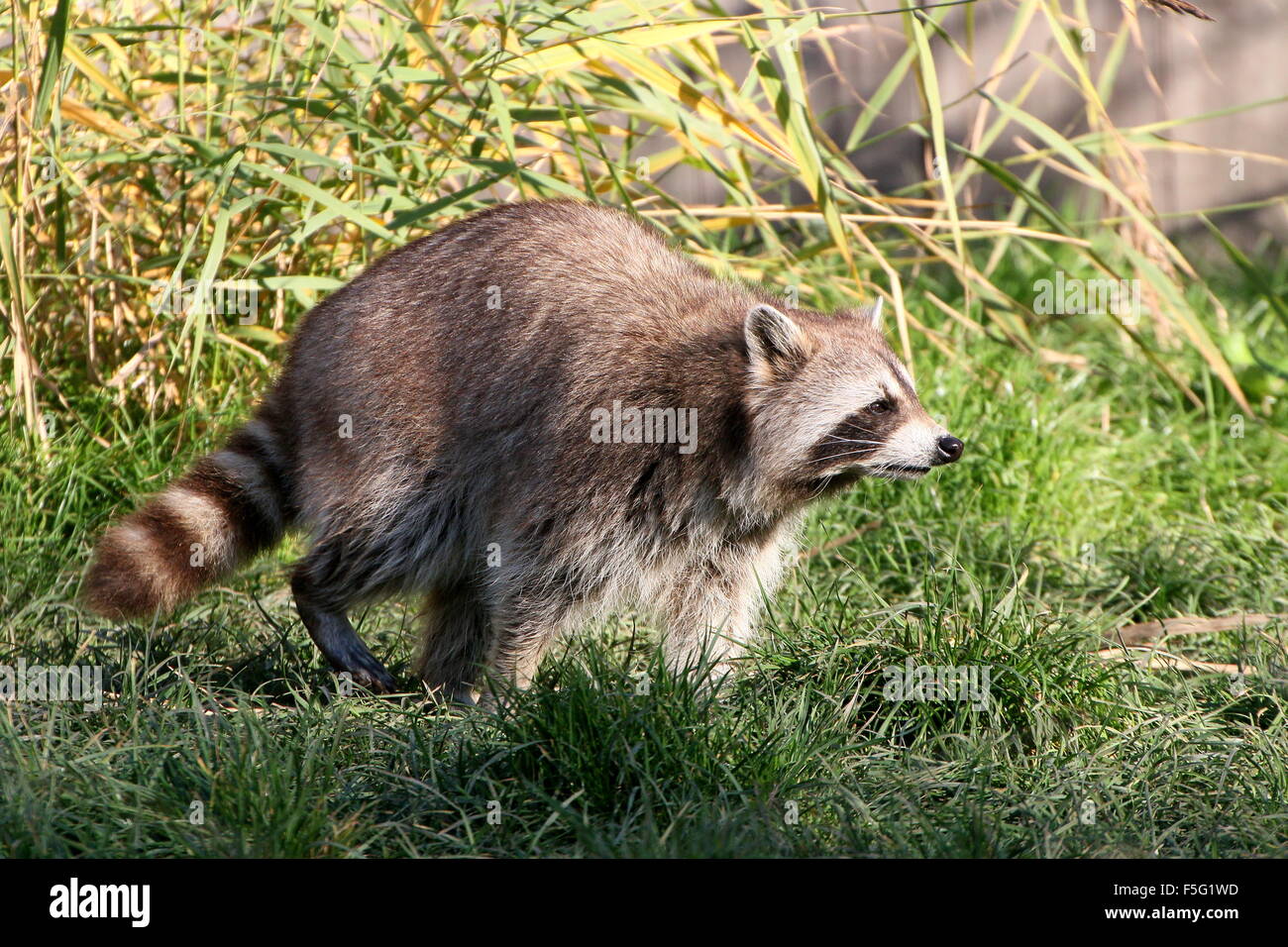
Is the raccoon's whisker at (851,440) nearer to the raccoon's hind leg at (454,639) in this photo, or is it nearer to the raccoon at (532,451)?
the raccoon at (532,451)

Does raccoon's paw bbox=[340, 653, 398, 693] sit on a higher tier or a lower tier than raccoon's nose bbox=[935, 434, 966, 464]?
lower

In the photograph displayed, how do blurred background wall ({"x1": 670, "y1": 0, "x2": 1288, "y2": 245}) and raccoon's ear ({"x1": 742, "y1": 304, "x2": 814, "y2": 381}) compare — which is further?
blurred background wall ({"x1": 670, "y1": 0, "x2": 1288, "y2": 245})

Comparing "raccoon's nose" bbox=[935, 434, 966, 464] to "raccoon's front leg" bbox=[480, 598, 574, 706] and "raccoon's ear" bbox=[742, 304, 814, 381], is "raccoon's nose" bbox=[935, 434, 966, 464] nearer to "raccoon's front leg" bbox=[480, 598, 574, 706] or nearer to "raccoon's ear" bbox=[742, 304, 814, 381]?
"raccoon's ear" bbox=[742, 304, 814, 381]

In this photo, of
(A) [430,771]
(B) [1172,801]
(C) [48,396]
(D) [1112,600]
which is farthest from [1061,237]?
(C) [48,396]

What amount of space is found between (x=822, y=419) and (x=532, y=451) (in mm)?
715

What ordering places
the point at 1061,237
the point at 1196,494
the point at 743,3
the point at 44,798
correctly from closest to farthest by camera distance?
1. the point at 44,798
2. the point at 1061,237
3. the point at 1196,494
4. the point at 743,3

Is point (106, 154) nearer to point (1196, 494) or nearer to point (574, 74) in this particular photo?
point (574, 74)

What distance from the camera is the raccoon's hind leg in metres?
3.89

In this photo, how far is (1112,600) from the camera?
4.28 meters

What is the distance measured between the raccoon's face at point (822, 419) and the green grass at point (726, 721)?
32cm

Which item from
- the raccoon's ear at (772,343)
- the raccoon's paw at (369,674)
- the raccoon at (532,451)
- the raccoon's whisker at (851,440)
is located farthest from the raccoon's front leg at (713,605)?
the raccoon's paw at (369,674)

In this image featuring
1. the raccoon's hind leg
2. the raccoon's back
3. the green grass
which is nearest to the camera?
the green grass

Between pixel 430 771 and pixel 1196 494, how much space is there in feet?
10.2

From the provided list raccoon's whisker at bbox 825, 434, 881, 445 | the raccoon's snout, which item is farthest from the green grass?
raccoon's whisker at bbox 825, 434, 881, 445
